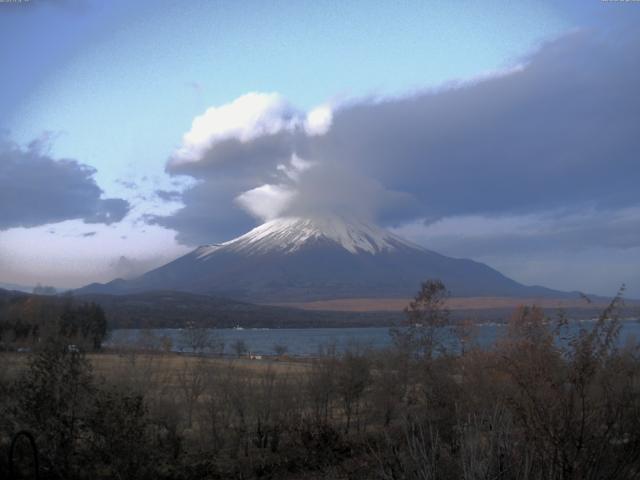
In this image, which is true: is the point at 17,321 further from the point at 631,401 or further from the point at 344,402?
the point at 631,401

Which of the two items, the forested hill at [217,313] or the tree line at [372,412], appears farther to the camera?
the forested hill at [217,313]

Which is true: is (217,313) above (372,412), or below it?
below

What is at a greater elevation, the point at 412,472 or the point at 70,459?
the point at 412,472

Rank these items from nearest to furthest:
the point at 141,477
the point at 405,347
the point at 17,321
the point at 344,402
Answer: the point at 141,477 < the point at 344,402 < the point at 405,347 < the point at 17,321

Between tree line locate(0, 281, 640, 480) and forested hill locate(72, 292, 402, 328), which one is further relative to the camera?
forested hill locate(72, 292, 402, 328)

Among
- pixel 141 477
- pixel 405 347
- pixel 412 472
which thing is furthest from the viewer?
pixel 405 347

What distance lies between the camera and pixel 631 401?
798 centimetres

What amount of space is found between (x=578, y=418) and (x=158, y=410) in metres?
10.8

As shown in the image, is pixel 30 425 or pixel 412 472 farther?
pixel 30 425

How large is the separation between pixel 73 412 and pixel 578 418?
26.6 ft

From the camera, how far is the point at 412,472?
21.4ft

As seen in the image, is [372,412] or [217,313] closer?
[372,412]

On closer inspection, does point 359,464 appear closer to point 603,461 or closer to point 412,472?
point 412,472

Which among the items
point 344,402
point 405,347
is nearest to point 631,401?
point 344,402
